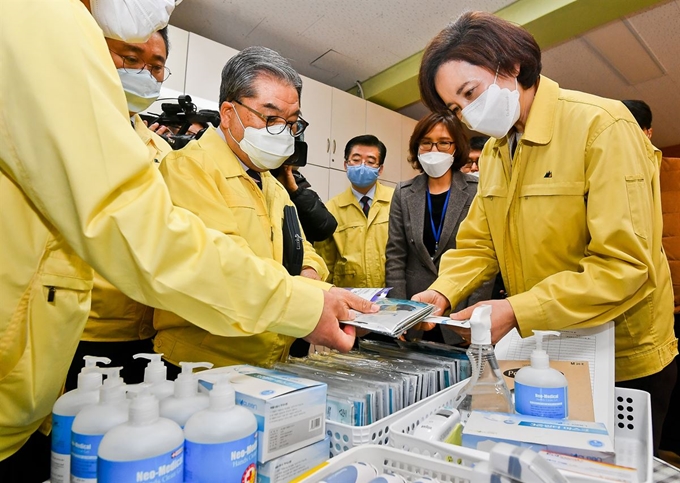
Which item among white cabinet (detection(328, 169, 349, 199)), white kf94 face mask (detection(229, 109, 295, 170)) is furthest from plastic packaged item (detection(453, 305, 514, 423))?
white cabinet (detection(328, 169, 349, 199))

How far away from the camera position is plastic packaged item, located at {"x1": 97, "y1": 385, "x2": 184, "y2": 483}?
42cm

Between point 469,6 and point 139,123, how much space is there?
7.72ft

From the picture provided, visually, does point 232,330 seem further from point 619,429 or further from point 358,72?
point 358,72

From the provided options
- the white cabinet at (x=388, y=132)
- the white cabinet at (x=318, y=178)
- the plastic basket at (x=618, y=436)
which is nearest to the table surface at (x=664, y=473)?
the plastic basket at (x=618, y=436)

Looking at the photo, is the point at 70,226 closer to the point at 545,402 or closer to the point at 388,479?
the point at 388,479

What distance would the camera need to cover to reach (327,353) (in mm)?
962

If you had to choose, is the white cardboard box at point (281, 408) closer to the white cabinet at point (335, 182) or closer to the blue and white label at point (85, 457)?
the blue and white label at point (85, 457)

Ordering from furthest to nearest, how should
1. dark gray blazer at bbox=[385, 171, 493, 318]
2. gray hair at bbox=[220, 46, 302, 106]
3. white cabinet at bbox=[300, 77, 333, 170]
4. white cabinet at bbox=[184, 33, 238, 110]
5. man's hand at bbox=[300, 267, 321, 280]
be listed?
white cabinet at bbox=[300, 77, 333, 170] → white cabinet at bbox=[184, 33, 238, 110] → dark gray blazer at bbox=[385, 171, 493, 318] → man's hand at bbox=[300, 267, 321, 280] → gray hair at bbox=[220, 46, 302, 106]

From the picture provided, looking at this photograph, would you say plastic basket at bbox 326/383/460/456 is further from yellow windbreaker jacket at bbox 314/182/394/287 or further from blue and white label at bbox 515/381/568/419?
yellow windbreaker jacket at bbox 314/182/394/287

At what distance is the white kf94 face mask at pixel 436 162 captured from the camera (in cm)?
212

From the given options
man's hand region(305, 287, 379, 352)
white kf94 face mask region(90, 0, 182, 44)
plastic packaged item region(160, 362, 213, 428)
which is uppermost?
white kf94 face mask region(90, 0, 182, 44)

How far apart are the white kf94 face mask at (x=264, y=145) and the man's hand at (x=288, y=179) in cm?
68

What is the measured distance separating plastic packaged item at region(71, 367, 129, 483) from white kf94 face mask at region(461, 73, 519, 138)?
1027 mm

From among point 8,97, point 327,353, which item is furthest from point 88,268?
point 327,353
